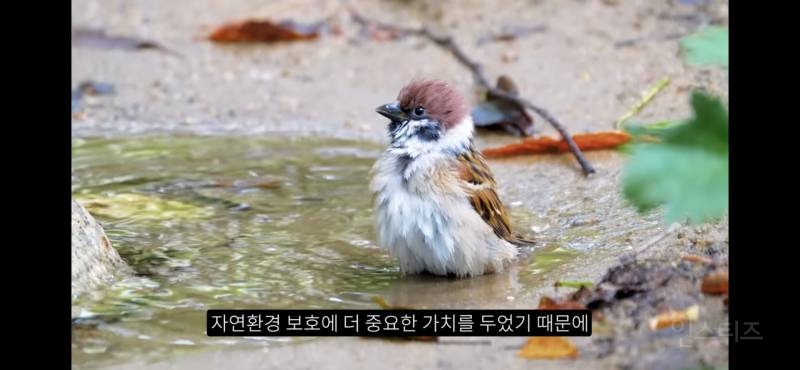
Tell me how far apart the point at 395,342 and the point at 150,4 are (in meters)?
7.31

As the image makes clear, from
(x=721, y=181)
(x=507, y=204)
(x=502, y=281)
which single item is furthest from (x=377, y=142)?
(x=721, y=181)

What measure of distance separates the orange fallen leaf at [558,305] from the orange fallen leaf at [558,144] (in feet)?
8.96

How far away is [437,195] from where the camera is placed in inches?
213

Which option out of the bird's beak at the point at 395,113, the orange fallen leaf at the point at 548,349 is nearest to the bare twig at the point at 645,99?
the bird's beak at the point at 395,113

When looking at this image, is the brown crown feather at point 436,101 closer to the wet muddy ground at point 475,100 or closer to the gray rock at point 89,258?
the wet muddy ground at point 475,100

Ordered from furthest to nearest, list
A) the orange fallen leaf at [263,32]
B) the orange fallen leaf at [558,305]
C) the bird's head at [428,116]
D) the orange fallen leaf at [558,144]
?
the orange fallen leaf at [263,32], the orange fallen leaf at [558,144], the bird's head at [428,116], the orange fallen leaf at [558,305]

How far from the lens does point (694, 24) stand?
31.0ft

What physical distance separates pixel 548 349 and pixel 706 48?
124cm

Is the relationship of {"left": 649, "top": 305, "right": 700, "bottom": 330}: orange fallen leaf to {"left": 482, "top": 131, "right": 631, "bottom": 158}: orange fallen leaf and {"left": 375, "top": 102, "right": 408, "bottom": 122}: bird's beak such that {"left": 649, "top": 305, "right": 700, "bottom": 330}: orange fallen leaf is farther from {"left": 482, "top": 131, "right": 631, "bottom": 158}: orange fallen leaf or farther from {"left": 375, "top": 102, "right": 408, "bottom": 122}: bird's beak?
{"left": 482, "top": 131, "right": 631, "bottom": 158}: orange fallen leaf

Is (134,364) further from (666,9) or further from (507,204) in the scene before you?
(666,9)

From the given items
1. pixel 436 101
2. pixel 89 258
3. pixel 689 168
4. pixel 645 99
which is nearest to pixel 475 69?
pixel 645 99

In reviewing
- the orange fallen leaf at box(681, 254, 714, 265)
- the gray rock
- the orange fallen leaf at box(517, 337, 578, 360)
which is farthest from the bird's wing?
the gray rock

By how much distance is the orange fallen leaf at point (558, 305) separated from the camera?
14.5 ft

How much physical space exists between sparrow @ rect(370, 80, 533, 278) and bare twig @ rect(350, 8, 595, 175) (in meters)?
1.28
